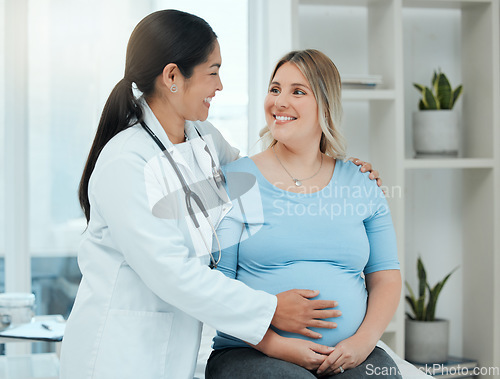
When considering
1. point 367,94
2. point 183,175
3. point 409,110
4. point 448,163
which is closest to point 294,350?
point 183,175

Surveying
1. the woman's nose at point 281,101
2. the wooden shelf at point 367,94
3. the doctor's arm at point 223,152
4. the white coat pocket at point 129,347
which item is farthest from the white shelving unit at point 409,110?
the white coat pocket at point 129,347

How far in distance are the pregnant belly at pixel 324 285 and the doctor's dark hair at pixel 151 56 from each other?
54 centimetres

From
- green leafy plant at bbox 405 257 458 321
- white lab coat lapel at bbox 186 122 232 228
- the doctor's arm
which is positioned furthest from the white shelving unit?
white lab coat lapel at bbox 186 122 232 228

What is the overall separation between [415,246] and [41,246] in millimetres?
1974

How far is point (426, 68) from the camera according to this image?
282 cm

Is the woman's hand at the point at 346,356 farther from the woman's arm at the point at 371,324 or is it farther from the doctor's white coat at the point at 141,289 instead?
the doctor's white coat at the point at 141,289

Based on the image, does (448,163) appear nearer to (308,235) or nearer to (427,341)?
(427,341)

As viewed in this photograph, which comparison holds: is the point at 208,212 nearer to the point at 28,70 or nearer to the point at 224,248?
the point at 224,248

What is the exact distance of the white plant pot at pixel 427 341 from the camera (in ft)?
8.37

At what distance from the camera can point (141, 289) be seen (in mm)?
1279

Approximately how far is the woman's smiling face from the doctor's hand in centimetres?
49

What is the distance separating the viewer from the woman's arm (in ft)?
4.37

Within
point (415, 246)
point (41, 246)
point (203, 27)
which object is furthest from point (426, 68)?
point (41, 246)

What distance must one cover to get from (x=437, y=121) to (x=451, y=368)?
1.21m
